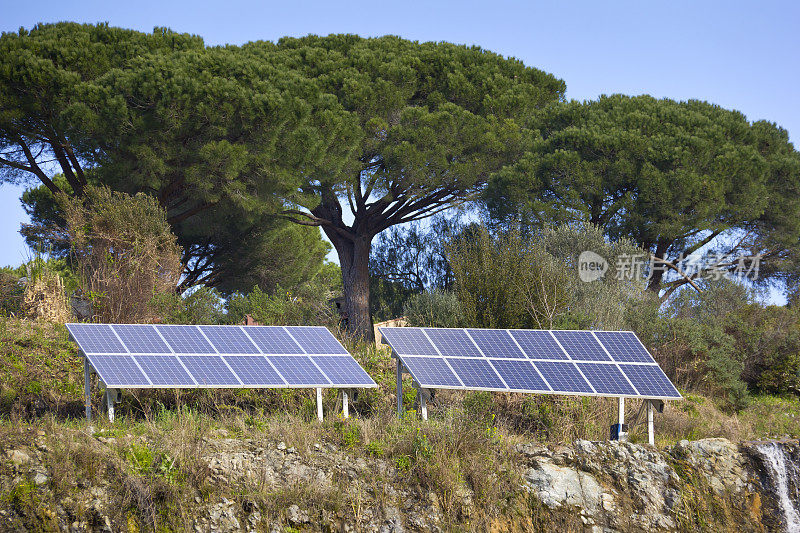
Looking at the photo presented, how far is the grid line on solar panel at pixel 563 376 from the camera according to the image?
13203 mm

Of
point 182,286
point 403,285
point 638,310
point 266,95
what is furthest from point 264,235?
point 638,310

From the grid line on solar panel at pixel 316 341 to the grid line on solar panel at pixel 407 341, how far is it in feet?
2.91

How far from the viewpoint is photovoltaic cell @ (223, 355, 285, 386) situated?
507 inches

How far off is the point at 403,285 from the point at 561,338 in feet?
65.2

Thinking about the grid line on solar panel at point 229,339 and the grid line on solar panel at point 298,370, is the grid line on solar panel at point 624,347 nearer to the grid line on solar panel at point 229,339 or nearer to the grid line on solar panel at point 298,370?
the grid line on solar panel at point 298,370

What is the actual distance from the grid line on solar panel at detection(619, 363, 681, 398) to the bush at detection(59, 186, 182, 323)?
1112 cm

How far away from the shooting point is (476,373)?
1354cm

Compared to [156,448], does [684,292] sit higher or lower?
higher

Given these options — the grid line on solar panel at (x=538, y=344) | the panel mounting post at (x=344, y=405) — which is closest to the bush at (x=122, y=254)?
the panel mounting post at (x=344, y=405)

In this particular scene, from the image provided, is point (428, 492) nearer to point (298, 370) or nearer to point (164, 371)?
point (298, 370)

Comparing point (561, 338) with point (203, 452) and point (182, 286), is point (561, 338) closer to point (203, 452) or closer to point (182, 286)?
point (203, 452)

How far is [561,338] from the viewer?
14680 mm

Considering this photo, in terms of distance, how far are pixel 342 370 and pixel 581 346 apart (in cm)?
439

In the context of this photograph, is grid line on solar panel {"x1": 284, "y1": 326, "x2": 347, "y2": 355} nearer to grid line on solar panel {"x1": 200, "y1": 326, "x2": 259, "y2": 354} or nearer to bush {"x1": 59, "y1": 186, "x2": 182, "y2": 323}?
grid line on solar panel {"x1": 200, "y1": 326, "x2": 259, "y2": 354}
